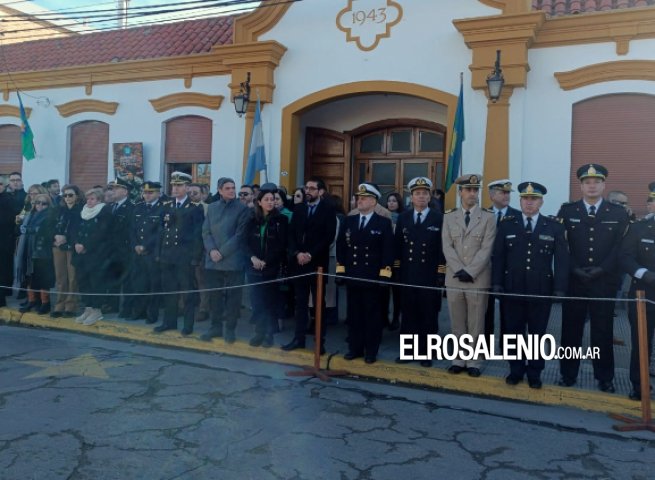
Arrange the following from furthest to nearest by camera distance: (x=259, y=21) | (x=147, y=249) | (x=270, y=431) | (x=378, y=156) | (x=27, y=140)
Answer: (x=27, y=140), (x=378, y=156), (x=259, y=21), (x=147, y=249), (x=270, y=431)

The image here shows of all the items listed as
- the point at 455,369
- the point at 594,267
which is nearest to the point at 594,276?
the point at 594,267

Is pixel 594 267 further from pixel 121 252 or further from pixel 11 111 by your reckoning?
pixel 11 111

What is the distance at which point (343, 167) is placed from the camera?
12297 mm

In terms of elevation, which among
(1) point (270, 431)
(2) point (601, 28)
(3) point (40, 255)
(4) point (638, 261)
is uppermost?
(2) point (601, 28)

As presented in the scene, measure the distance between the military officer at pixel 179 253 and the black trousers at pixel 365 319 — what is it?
2.13 meters

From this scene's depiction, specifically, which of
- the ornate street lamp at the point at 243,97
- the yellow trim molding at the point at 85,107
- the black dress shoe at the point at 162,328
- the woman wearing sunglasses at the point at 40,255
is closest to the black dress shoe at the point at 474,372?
the black dress shoe at the point at 162,328

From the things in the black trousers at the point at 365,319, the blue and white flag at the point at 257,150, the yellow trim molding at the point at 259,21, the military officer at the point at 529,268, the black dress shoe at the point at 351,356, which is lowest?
the black dress shoe at the point at 351,356

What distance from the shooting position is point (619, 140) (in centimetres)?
912

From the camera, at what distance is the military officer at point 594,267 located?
5.39m

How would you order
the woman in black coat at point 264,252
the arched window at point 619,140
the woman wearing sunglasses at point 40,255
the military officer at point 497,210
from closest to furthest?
the military officer at point 497,210, the woman in black coat at point 264,252, the woman wearing sunglasses at point 40,255, the arched window at point 619,140

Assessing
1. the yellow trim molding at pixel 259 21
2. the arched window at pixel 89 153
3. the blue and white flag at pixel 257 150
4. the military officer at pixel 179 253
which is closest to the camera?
the military officer at pixel 179 253

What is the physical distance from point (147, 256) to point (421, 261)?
3648 mm

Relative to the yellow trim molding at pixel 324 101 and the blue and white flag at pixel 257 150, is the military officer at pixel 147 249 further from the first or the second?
the yellow trim molding at pixel 324 101

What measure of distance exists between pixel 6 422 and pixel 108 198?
479 cm
